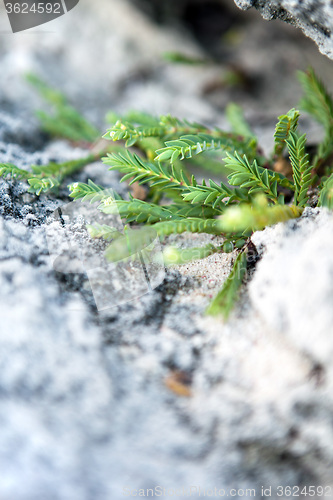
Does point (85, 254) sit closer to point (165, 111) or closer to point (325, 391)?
point (325, 391)

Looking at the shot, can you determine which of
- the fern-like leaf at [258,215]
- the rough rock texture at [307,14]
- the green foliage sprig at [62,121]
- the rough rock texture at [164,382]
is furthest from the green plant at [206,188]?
the green foliage sprig at [62,121]

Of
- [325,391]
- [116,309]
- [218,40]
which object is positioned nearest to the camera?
[325,391]

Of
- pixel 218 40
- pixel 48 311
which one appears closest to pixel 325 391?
pixel 48 311

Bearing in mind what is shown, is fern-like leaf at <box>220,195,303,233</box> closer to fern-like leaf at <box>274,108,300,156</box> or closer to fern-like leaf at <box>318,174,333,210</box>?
fern-like leaf at <box>318,174,333,210</box>

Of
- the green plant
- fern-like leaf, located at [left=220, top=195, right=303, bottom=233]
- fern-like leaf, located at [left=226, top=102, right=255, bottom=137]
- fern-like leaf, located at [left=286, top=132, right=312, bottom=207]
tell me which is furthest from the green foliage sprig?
fern-like leaf, located at [left=220, top=195, right=303, bottom=233]

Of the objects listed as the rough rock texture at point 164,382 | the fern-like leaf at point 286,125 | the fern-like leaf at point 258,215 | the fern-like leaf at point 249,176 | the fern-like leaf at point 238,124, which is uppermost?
the fern-like leaf at point 238,124

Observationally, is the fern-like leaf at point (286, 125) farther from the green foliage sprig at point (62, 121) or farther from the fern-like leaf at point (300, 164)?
the green foliage sprig at point (62, 121)
